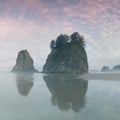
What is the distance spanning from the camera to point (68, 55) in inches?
5187

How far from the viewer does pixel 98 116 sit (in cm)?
1536

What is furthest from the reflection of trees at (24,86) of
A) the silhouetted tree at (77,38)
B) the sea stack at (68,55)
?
the silhouetted tree at (77,38)

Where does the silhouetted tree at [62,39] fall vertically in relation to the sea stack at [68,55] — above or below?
above

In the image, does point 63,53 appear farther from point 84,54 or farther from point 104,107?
point 104,107

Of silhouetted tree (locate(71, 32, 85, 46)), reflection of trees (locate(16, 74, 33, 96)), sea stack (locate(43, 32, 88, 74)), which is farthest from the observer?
silhouetted tree (locate(71, 32, 85, 46))

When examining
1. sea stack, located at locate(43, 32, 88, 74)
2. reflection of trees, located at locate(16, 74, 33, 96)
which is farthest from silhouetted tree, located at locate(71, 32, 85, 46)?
reflection of trees, located at locate(16, 74, 33, 96)

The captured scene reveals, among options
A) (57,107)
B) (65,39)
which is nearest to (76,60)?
(65,39)

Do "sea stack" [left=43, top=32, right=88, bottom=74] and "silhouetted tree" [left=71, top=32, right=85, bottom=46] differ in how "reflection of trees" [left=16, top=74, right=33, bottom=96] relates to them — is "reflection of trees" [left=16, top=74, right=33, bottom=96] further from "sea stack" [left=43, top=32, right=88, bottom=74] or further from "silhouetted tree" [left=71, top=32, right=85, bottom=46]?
"silhouetted tree" [left=71, top=32, right=85, bottom=46]

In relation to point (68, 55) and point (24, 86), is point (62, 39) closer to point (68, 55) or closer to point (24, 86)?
point (68, 55)

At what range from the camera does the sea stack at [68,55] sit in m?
126

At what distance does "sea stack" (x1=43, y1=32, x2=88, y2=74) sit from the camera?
412 feet

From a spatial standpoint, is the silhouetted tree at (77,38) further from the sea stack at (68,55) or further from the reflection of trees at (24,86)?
the reflection of trees at (24,86)

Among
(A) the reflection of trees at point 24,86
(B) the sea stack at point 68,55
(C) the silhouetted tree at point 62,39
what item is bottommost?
(A) the reflection of trees at point 24,86

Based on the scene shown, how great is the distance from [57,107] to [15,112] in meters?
3.75
